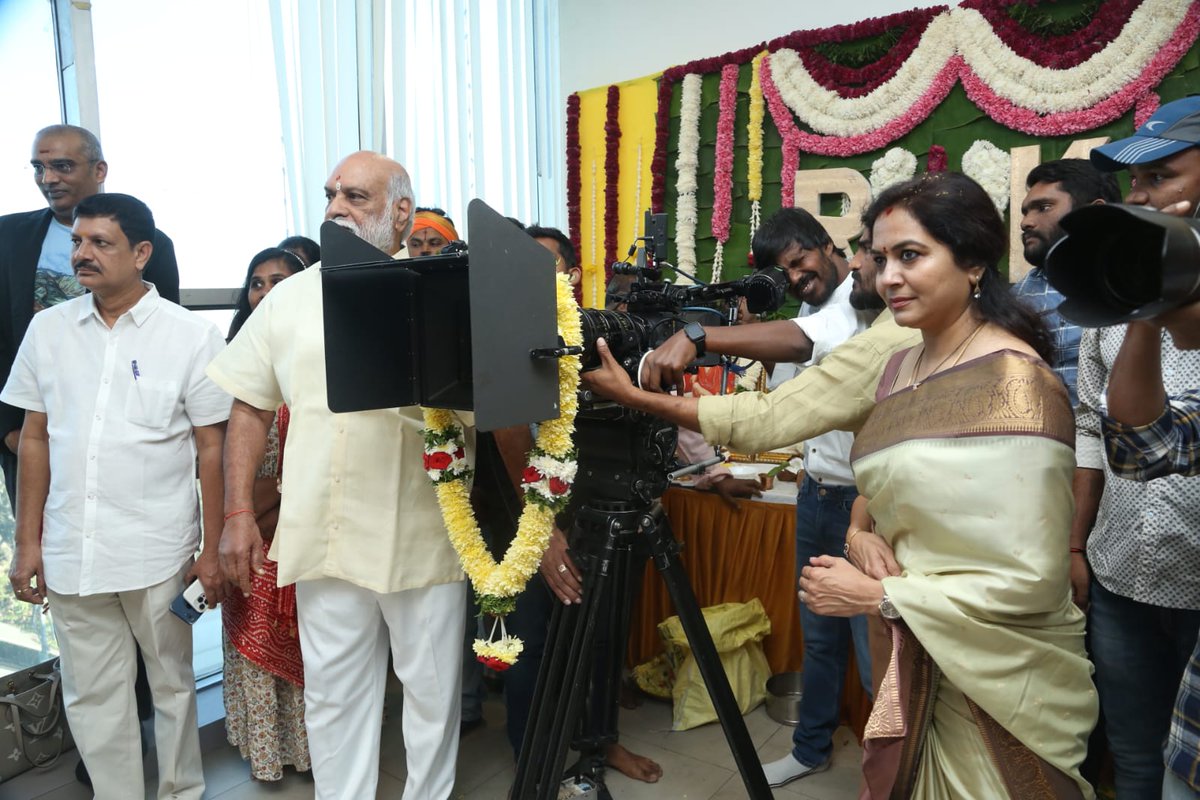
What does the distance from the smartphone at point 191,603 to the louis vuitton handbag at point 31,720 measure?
73 cm

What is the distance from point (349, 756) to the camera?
182cm

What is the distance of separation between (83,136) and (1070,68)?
142 inches

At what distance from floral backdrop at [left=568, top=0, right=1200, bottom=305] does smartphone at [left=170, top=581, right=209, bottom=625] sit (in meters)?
2.94

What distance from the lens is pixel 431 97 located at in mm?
3932

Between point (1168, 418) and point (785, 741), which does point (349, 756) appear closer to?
point (785, 741)

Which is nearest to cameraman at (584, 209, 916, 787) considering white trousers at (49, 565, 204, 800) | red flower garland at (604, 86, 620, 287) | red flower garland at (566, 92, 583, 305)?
white trousers at (49, 565, 204, 800)

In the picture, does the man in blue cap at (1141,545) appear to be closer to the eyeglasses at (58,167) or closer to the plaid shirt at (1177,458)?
the plaid shirt at (1177,458)

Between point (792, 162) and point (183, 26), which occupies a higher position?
point (183, 26)

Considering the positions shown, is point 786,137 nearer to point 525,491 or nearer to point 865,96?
point 865,96

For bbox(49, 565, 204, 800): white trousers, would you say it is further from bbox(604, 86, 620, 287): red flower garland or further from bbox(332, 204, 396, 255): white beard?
bbox(604, 86, 620, 287): red flower garland

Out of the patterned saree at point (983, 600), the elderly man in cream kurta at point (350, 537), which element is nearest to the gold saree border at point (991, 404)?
the patterned saree at point (983, 600)

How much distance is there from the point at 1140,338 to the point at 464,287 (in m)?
1.04

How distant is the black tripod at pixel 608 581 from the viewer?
5.18 feet

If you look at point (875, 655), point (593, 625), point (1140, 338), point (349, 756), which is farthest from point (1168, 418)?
point (349, 756)
